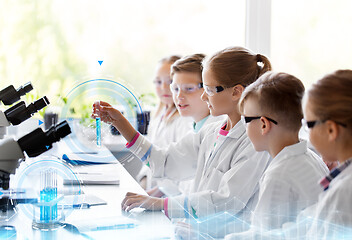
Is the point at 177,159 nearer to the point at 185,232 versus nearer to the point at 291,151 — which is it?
the point at 291,151

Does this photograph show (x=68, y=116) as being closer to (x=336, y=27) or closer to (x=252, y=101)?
(x=252, y=101)

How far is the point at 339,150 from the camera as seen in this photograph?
3.39 ft

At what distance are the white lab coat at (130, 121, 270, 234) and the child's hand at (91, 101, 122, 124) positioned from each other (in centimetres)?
19

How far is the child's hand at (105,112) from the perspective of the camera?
161cm

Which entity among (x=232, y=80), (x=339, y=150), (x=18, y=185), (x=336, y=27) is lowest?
(x=18, y=185)

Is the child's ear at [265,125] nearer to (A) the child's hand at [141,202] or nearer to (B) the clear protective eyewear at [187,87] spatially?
(A) the child's hand at [141,202]

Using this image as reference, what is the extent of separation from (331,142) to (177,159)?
1.10 metres

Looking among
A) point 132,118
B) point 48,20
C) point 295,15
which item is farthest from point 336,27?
point 132,118

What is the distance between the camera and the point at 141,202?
1384 millimetres

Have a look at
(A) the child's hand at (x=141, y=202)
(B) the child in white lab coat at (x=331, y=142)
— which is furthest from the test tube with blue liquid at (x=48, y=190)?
(B) the child in white lab coat at (x=331, y=142)

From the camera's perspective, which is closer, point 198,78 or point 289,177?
point 289,177

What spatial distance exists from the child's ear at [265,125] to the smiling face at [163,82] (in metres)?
1.67

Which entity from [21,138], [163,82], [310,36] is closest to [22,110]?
[21,138]

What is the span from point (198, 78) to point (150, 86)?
72.0 inches
